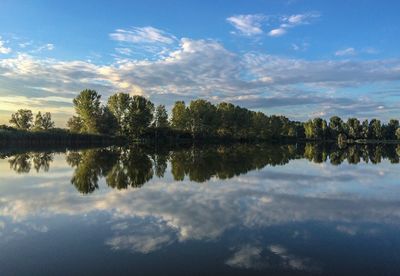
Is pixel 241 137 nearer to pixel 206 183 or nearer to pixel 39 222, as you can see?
pixel 206 183

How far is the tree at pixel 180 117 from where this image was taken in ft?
362

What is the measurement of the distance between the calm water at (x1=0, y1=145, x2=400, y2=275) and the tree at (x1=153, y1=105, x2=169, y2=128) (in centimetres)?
9061

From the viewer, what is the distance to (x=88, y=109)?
299 ft

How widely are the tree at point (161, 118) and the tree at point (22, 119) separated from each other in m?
38.0

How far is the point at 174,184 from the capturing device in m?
18.2

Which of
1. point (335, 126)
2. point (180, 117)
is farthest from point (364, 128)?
point (180, 117)

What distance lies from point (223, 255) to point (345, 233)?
149 inches

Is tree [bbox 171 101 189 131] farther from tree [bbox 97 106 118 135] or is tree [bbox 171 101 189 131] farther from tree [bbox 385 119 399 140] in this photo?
tree [bbox 385 119 399 140]

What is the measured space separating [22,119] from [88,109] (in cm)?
3297

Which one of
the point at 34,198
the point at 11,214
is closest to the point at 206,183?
the point at 34,198

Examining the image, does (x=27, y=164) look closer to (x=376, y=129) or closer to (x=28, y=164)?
(x=28, y=164)

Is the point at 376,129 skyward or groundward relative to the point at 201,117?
groundward

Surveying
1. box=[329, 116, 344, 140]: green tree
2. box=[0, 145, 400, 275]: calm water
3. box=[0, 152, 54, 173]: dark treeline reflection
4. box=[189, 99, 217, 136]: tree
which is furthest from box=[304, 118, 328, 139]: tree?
box=[0, 145, 400, 275]: calm water

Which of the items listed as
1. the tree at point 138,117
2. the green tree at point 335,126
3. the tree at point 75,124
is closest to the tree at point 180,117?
the tree at point 138,117
